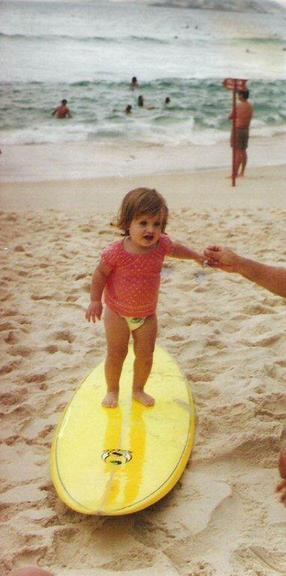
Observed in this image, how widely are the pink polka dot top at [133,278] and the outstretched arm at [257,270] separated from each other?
0.70 feet

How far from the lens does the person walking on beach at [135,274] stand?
1923 mm

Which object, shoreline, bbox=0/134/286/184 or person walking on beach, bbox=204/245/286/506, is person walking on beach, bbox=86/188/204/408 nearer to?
person walking on beach, bbox=204/245/286/506

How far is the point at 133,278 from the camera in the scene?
2.01 meters

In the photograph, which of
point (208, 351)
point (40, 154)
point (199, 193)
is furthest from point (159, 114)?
point (208, 351)

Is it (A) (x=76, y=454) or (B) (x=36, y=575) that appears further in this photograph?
(A) (x=76, y=454)

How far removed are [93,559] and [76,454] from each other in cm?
42

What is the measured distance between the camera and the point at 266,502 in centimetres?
176

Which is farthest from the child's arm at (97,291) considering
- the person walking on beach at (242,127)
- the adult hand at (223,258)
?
the person walking on beach at (242,127)

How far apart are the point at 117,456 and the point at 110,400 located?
0.33 m

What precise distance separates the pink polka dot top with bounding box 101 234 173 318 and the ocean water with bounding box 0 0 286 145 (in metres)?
5.35

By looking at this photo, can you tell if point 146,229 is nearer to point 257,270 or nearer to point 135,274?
point 135,274

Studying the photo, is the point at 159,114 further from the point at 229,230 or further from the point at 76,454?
the point at 76,454

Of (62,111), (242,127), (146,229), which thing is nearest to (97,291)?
(146,229)

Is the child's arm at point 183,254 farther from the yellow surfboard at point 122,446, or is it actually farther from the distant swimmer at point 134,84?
the distant swimmer at point 134,84
